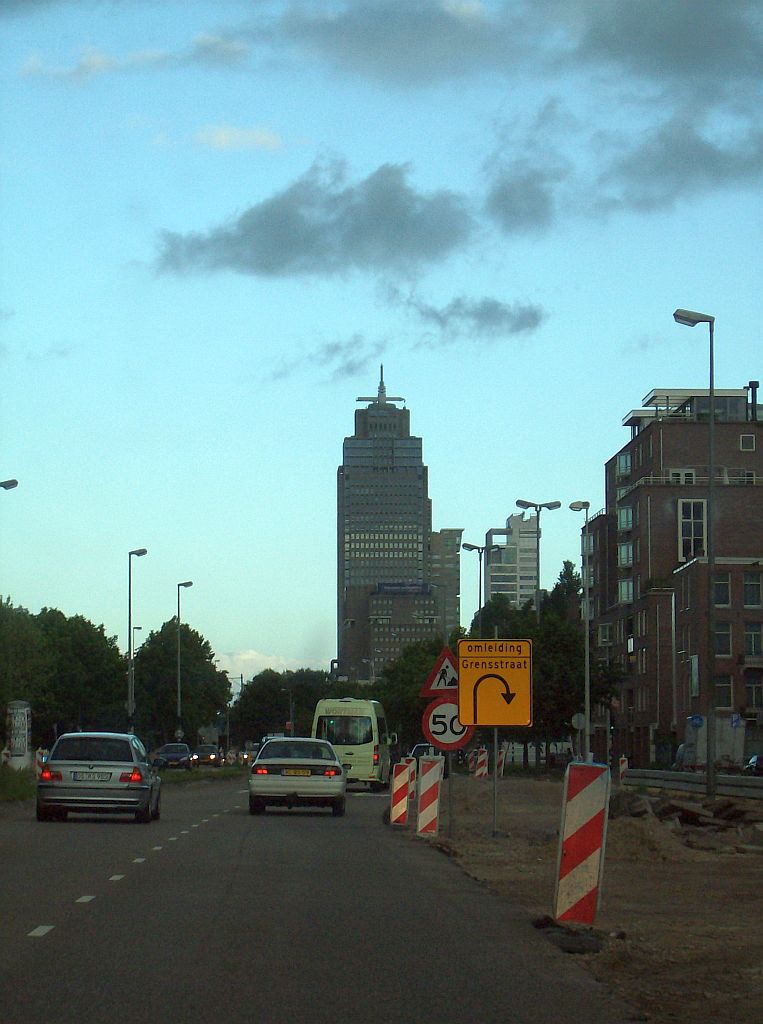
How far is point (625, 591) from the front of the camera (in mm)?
109250

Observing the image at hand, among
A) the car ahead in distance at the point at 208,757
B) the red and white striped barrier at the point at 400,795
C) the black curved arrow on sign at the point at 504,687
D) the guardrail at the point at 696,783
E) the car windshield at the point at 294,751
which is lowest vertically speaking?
the car ahead in distance at the point at 208,757

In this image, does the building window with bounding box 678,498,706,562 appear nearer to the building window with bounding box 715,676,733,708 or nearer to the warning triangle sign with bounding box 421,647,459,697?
the building window with bounding box 715,676,733,708

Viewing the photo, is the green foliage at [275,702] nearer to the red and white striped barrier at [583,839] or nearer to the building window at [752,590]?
the building window at [752,590]

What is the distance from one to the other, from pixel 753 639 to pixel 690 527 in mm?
14012

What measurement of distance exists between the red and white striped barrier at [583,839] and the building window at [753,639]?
80.4 m

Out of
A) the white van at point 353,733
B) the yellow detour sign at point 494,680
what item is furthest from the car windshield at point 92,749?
the white van at point 353,733

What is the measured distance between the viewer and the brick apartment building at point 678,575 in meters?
90.9

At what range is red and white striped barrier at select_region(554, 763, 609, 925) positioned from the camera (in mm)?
12500

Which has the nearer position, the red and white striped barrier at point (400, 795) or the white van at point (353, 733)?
the red and white striped barrier at point (400, 795)

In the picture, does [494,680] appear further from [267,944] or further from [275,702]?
[275,702]

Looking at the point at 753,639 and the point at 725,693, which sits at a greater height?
the point at 753,639

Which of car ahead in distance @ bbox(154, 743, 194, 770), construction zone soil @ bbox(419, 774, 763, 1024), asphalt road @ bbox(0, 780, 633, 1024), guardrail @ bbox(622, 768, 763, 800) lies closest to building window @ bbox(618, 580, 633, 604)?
car ahead in distance @ bbox(154, 743, 194, 770)

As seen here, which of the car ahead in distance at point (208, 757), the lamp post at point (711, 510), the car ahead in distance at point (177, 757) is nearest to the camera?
the lamp post at point (711, 510)

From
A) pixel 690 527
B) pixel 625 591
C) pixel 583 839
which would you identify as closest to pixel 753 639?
pixel 690 527
